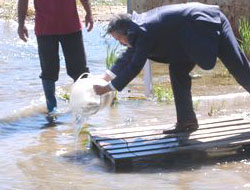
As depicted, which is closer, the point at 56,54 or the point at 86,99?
the point at 86,99

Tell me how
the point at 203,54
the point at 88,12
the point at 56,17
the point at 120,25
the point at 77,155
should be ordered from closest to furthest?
the point at 120,25, the point at 203,54, the point at 77,155, the point at 56,17, the point at 88,12

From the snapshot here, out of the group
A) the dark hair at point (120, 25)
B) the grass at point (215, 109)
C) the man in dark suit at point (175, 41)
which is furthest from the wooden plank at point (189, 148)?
the grass at point (215, 109)

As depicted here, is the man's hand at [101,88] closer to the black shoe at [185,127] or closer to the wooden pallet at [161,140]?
the wooden pallet at [161,140]

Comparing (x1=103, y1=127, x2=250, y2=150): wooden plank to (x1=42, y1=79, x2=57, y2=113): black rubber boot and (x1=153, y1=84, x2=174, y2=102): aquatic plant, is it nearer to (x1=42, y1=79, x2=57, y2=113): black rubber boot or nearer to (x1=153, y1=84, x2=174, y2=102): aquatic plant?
(x1=42, y1=79, x2=57, y2=113): black rubber boot

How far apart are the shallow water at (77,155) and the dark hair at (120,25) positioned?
105 cm

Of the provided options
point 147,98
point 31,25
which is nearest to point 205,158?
point 147,98

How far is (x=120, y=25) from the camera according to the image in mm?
5203

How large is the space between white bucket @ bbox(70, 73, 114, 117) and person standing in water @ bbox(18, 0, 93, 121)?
4.51 ft

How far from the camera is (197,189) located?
4875 mm

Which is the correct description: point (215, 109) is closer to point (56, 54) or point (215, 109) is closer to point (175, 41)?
point (56, 54)

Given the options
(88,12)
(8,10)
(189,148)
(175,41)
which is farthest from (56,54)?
(8,10)

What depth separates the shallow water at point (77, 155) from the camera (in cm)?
507

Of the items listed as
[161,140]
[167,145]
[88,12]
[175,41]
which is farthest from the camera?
[88,12]

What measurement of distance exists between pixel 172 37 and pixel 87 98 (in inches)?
32.7
